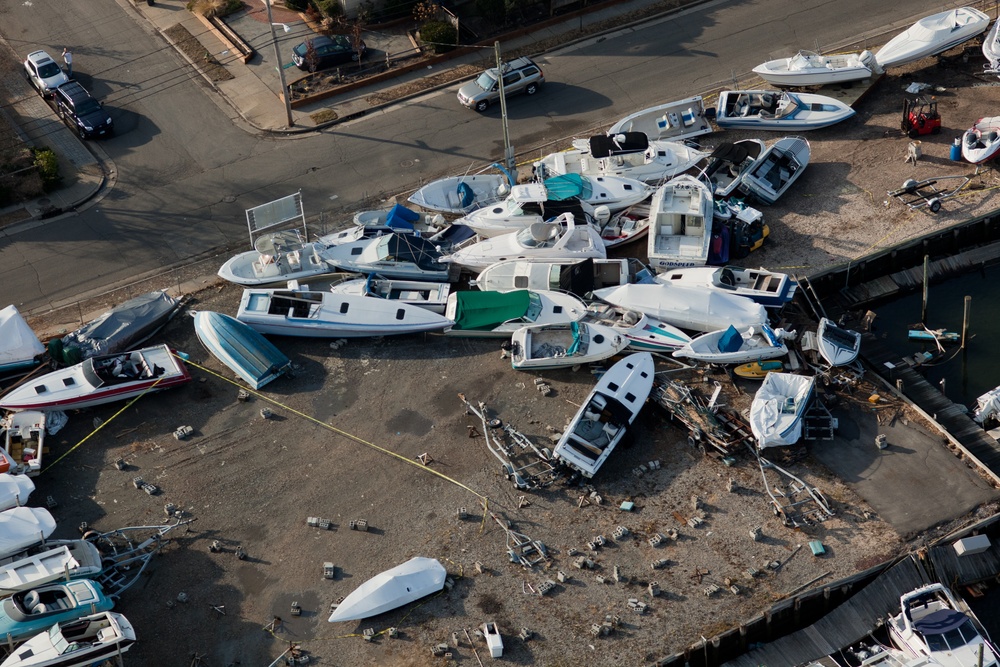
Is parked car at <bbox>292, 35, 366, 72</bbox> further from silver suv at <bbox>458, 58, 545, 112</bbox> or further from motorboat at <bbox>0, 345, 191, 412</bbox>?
motorboat at <bbox>0, 345, 191, 412</bbox>

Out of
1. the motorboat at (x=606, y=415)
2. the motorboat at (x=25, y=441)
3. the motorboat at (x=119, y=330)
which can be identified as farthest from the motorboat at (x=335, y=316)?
the motorboat at (x=25, y=441)

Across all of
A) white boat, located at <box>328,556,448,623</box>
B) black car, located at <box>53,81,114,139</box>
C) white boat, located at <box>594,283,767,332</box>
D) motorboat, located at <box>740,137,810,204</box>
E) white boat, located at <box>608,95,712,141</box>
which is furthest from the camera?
black car, located at <box>53,81,114,139</box>

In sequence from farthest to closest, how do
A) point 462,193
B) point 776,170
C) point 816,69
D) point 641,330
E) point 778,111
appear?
point 816,69, point 778,111, point 776,170, point 462,193, point 641,330

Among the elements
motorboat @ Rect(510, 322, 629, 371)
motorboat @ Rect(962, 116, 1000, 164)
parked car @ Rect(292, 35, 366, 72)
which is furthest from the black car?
motorboat @ Rect(962, 116, 1000, 164)

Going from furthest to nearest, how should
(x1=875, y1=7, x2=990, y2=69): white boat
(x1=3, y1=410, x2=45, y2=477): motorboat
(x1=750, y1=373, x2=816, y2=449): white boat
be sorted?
(x1=875, y1=7, x2=990, y2=69): white boat
(x1=3, y1=410, x2=45, y2=477): motorboat
(x1=750, y1=373, x2=816, y2=449): white boat

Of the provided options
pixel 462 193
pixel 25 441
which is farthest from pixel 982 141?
pixel 25 441

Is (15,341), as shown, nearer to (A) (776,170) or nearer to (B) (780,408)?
(B) (780,408)
